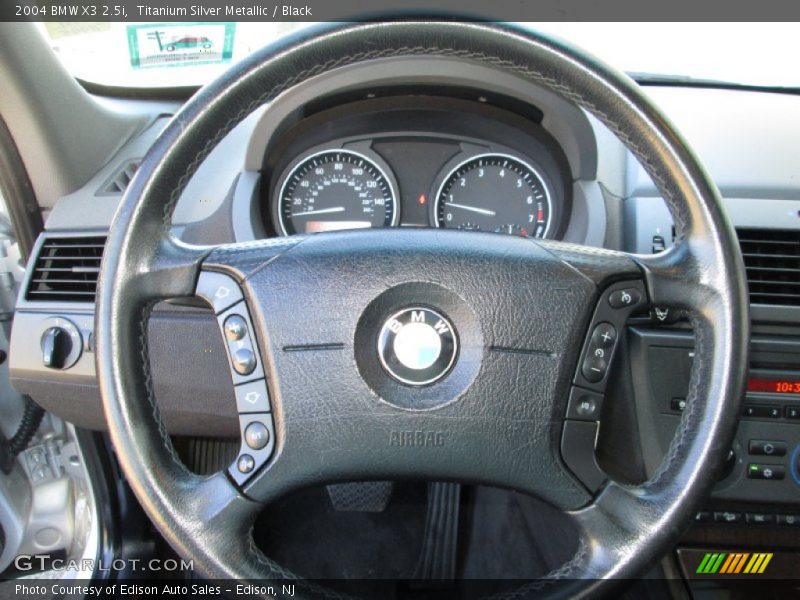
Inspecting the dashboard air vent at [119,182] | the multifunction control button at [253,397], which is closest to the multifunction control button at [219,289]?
the multifunction control button at [253,397]

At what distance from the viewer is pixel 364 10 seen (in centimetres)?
96

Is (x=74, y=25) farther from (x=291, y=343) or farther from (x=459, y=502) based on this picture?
(x=459, y=502)

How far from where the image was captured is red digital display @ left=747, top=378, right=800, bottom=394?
135 cm

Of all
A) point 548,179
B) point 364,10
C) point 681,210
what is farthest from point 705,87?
point 364,10

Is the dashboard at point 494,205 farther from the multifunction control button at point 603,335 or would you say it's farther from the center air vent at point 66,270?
the multifunction control button at point 603,335

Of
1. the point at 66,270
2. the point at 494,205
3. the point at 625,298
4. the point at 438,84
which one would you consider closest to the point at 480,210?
the point at 494,205

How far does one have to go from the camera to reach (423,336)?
98 centimetres

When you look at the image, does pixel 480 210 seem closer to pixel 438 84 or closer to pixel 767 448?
pixel 438 84

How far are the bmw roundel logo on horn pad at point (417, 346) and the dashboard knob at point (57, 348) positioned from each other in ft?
2.98

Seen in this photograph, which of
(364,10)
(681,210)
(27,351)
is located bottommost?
(27,351)

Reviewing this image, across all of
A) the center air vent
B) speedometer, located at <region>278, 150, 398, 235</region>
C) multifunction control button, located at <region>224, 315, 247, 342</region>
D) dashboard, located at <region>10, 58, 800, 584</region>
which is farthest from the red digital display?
the center air vent

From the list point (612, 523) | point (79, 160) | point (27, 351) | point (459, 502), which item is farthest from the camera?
point (459, 502)

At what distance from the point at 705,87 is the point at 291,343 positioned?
1.36 meters

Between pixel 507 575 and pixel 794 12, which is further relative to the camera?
pixel 507 575
